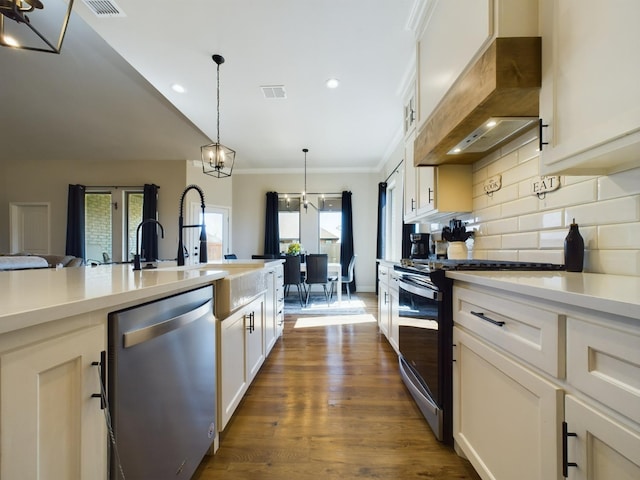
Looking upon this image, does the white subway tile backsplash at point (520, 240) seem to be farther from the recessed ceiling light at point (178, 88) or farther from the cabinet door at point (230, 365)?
the recessed ceiling light at point (178, 88)

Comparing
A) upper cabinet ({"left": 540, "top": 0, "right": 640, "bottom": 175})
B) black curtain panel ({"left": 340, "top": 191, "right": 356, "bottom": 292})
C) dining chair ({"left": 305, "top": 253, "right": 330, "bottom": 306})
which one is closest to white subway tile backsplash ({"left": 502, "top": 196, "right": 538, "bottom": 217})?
upper cabinet ({"left": 540, "top": 0, "right": 640, "bottom": 175})

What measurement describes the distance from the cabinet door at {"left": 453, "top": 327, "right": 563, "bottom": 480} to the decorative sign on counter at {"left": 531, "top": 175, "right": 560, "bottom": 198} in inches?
34.9

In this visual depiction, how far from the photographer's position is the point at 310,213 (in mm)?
6086

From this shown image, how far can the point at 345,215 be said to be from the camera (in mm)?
5910

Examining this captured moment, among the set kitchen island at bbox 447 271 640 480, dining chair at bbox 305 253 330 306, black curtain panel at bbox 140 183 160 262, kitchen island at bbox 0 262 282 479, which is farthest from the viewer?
Answer: black curtain panel at bbox 140 183 160 262

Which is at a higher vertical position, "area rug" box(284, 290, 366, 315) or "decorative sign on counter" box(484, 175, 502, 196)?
"decorative sign on counter" box(484, 175, 502, 196)

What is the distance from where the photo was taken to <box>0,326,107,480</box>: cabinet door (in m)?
0.47

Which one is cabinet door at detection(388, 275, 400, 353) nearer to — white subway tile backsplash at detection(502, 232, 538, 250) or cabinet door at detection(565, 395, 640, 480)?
white subway tile backsplash at detection(502, 232, 538, 250)

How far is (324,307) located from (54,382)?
13.2ft

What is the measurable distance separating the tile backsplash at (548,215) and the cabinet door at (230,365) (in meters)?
1.71

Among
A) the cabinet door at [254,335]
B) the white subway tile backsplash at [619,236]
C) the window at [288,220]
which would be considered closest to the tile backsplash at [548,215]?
the white subway tile backsplash at [619,236]

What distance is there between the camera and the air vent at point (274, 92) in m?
3.04

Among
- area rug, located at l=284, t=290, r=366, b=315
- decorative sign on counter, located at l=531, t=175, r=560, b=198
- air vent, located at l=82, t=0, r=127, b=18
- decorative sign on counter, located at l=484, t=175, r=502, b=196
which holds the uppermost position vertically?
air vent, located at l=82, t=0, r=127, b=18

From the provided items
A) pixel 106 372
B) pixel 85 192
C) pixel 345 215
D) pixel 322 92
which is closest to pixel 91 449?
pixel 106 372
